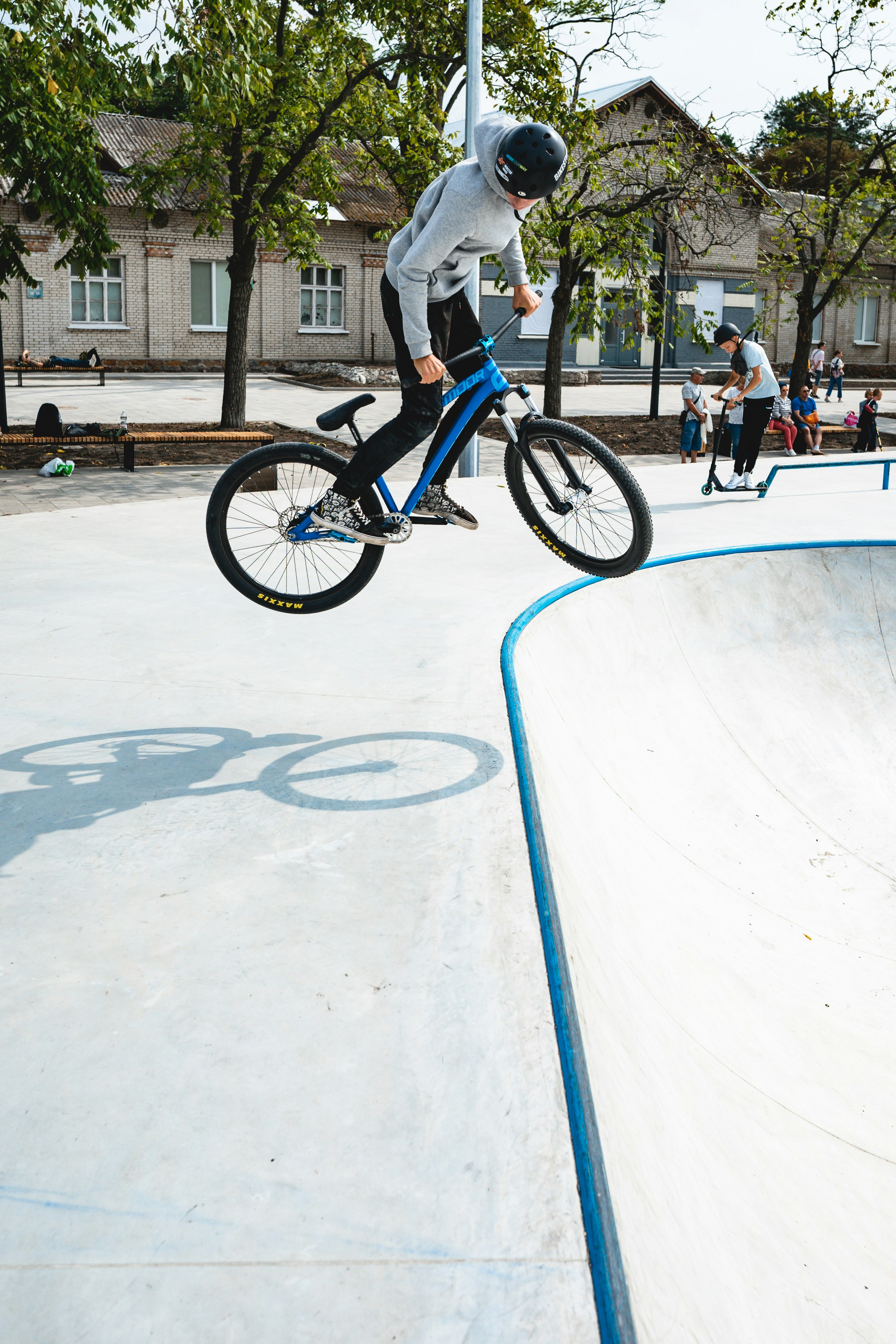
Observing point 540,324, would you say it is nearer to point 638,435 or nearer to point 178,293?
point 178,293

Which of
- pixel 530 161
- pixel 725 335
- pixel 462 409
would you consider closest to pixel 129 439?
pixel 725 335

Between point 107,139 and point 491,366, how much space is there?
3383 centimetres

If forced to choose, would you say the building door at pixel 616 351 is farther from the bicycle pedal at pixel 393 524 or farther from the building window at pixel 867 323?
the bicycle pedal at pixel 393 524

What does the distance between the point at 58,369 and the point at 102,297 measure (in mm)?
3878

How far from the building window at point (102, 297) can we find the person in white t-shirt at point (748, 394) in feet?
80.5

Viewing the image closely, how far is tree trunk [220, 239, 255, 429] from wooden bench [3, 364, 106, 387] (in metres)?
11.4

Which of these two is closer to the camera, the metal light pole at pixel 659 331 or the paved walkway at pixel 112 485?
the paved walkway at pixel 112 485

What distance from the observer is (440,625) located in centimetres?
553

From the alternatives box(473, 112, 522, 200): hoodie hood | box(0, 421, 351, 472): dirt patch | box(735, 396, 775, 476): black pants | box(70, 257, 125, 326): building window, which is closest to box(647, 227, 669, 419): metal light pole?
box(735, 396, 775, 476): black pants

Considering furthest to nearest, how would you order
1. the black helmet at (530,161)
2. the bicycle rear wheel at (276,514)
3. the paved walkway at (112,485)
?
1. the paved walkway at (112,485)
2. the bicycle rear wheel at (276,514)
3. the black helmet at (530,161)

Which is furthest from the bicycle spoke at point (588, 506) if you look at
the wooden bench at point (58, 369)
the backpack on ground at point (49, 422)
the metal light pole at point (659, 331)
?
the wooden bench at point (58, 369)

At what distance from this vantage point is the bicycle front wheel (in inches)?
157

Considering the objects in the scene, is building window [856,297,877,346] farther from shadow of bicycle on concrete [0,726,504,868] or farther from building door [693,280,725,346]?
shadow of bicycle on concrete [0,726,504,868]

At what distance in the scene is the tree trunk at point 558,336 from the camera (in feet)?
57.6
